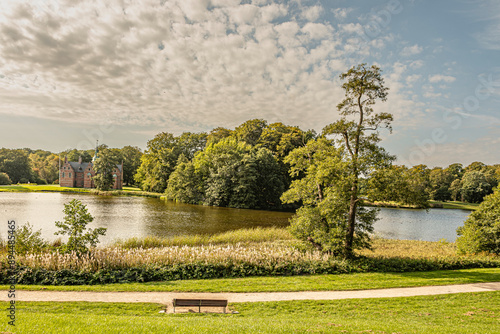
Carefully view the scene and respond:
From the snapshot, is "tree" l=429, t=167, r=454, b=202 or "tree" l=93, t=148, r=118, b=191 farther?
"tree" l=429, t=167, r=454, b=202

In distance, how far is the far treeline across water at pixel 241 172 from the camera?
43.0 feet

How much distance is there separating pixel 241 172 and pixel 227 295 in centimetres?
3825

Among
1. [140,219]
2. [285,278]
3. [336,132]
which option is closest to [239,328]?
[285,278]

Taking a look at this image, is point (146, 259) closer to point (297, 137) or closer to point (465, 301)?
point (465, 301)

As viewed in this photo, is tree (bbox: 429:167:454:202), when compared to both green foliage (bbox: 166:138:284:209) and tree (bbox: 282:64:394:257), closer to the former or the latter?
green foliage (bbox: 166:138:284:209)

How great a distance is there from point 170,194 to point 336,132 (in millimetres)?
48195

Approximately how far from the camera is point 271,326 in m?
6.73

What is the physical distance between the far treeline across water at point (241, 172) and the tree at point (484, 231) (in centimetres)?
861

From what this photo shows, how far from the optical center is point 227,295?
9.87 m

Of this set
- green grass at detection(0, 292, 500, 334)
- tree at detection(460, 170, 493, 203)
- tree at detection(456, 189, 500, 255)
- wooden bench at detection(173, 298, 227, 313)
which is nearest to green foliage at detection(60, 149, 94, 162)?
green grass at detection(0, 292, 500, 334)

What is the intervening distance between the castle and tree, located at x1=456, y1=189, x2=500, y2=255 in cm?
7555

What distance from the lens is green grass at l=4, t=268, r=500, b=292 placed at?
33.3 ft

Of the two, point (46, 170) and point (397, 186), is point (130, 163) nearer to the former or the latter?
point (46, 170)

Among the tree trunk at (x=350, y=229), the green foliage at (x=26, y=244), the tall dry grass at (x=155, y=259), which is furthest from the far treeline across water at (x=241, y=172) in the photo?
the green foliage at (x=26, y=244)
